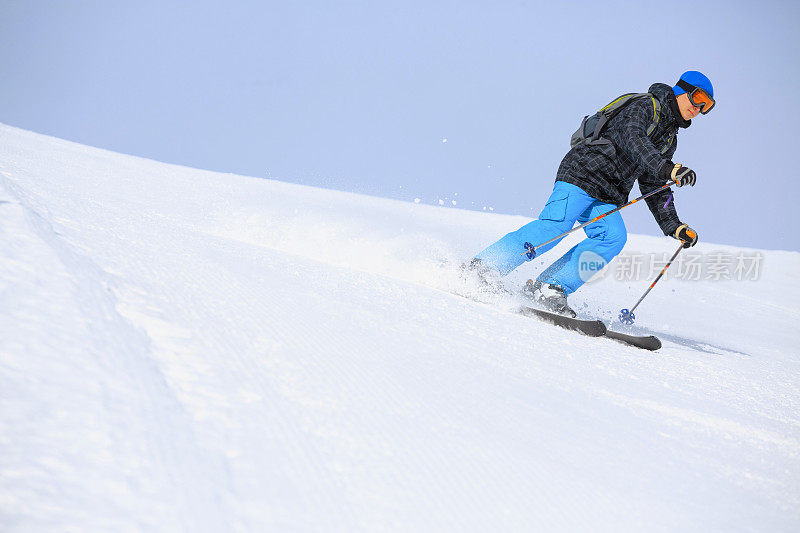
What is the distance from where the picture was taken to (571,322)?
3.56m

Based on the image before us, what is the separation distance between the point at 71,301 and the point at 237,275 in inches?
37.3

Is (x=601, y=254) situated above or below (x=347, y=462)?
above

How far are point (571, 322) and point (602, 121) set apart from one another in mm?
1517

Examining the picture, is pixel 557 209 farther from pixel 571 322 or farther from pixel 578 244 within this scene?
pixel 571 322

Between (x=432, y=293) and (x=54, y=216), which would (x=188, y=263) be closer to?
(x=54, y=216)

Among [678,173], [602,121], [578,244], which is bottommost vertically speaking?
[578,244]

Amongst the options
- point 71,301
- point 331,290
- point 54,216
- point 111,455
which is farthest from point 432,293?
point 111,455

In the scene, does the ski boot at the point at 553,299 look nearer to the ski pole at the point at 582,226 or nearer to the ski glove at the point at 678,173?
the ski pole at the point at 582,226

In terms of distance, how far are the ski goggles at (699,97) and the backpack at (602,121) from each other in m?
0.20

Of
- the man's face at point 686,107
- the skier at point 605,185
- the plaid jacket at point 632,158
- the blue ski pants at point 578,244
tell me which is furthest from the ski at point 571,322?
the man's face at point 686,107

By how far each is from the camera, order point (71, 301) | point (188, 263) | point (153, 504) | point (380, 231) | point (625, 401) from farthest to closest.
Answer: point (380, 231), point (188, 263), point (625, 401), point (71, 301), point (153, 504)

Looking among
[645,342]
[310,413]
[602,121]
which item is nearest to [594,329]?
[645,342]

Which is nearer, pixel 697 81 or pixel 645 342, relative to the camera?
pixel 645 342

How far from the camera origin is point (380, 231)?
6.21 meters
